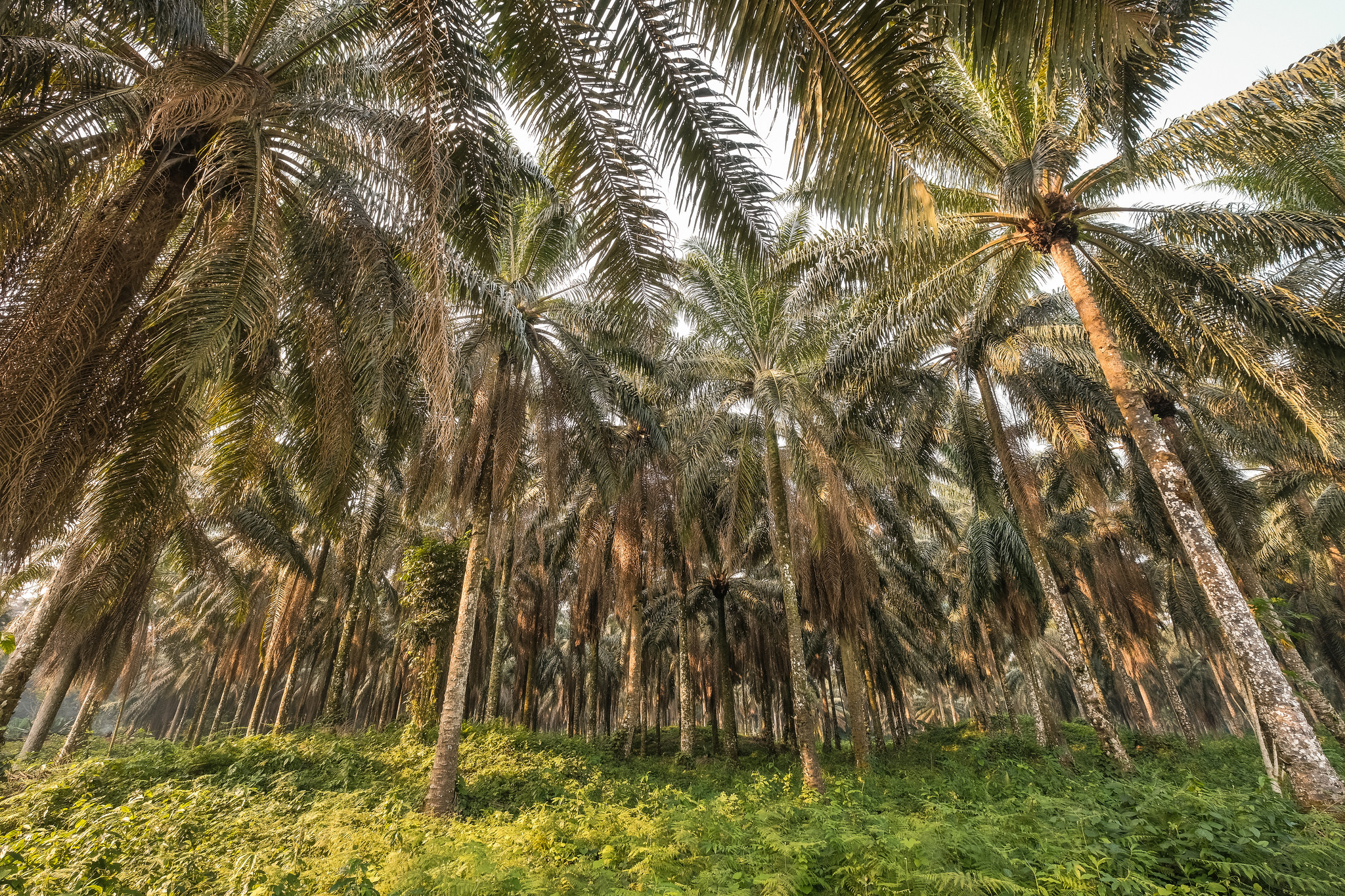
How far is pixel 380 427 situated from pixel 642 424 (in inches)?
295

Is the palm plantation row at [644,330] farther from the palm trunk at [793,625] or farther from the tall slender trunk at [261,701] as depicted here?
the tall slender trunk at [261,701]

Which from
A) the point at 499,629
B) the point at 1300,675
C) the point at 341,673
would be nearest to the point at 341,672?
the point at 341,673

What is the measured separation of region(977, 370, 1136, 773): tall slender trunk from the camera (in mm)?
11920

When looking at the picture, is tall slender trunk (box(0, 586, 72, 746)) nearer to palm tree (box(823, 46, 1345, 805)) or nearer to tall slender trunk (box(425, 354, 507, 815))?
tall slender trunk (box(425, 354, 507, 815))

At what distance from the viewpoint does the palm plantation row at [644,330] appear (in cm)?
415

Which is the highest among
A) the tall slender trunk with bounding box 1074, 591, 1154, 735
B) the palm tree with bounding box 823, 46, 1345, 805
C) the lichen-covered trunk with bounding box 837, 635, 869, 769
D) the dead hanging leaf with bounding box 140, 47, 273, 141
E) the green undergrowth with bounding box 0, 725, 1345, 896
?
the palm tree with bounding box 823, 46, 1345, 805

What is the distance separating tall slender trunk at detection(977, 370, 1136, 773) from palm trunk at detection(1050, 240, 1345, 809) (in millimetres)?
5560

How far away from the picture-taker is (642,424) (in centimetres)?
1466

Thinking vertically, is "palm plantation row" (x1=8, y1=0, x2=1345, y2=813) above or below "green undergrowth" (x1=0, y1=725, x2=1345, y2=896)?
above

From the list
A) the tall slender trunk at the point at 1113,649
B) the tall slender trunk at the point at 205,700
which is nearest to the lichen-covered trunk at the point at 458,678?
the tall slender trunk at the point at 1113,649

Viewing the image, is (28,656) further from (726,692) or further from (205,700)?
(205,700)

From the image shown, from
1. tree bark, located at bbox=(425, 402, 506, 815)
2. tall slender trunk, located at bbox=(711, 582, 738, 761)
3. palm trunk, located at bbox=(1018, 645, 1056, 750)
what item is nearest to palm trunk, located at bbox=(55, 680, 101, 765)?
tree bark, located at bbox=(425, 402, 506, 815)

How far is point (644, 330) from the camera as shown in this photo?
610cm

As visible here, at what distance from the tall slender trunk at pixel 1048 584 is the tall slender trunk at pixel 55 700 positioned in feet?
79.9
